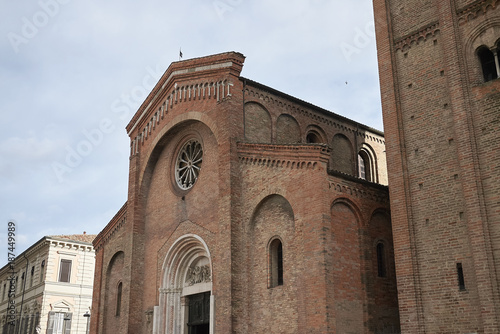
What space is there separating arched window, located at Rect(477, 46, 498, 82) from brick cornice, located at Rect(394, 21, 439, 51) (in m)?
1.33

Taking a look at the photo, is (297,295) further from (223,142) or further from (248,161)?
(223,142)

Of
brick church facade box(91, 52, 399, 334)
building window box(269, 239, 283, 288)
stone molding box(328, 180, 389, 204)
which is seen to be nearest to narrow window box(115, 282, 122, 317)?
brick church facade box(91, 52, 399, 334)

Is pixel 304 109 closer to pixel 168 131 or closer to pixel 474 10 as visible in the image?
pixel 168 131

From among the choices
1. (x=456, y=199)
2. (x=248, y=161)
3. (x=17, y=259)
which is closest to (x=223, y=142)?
(x=248, y=161)

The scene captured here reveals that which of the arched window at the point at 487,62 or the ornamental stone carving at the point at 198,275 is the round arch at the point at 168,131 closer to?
the ornamental stone carving at the point at 198,275

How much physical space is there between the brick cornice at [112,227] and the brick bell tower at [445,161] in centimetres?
1281

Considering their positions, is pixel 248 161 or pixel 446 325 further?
pixel 248 161

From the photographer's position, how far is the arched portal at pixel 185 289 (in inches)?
745

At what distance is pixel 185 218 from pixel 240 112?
4.33m

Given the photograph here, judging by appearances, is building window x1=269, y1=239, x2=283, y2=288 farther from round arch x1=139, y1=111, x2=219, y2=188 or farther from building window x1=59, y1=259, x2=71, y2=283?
building window x1=59, y1=259, x2=71, y2=283

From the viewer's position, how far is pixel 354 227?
15.7 m

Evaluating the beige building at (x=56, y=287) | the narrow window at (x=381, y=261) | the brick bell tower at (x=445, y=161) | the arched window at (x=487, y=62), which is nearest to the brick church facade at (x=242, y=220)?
the narrow window at (x=381, y=261)

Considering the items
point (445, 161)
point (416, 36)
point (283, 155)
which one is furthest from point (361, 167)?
point (445, 161)

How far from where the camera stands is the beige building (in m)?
33.4
